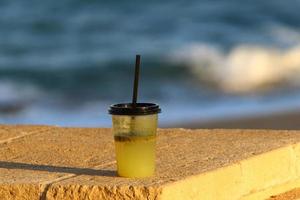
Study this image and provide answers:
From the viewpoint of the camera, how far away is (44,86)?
13.3m

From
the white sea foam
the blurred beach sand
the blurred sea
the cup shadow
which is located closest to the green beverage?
the cup shadow

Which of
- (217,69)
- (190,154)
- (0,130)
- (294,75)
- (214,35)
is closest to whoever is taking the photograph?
(190,154)

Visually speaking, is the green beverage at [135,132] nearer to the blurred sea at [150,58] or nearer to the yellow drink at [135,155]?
the yellow drink at [135,155]

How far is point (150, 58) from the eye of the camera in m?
14.8

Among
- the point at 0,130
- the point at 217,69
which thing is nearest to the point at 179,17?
the point at 217,69

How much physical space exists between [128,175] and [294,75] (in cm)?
864

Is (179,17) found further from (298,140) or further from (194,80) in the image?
(298,140)

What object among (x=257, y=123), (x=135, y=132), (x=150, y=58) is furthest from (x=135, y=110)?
(x=150, y=58)

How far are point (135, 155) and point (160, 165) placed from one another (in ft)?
1.23

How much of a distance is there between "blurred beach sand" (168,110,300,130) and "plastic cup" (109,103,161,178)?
5.32 m

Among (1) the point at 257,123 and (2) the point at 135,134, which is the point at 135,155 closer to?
(2) the point at 135,134

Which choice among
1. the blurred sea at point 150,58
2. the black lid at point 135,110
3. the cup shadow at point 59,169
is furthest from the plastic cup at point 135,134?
the blurred sea at point 150,58

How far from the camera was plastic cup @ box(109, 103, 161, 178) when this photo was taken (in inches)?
163

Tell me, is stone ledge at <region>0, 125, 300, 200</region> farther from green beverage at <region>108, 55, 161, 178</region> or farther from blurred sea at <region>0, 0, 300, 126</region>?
blurred sea at <region>0, 0, 300, 126</region>
